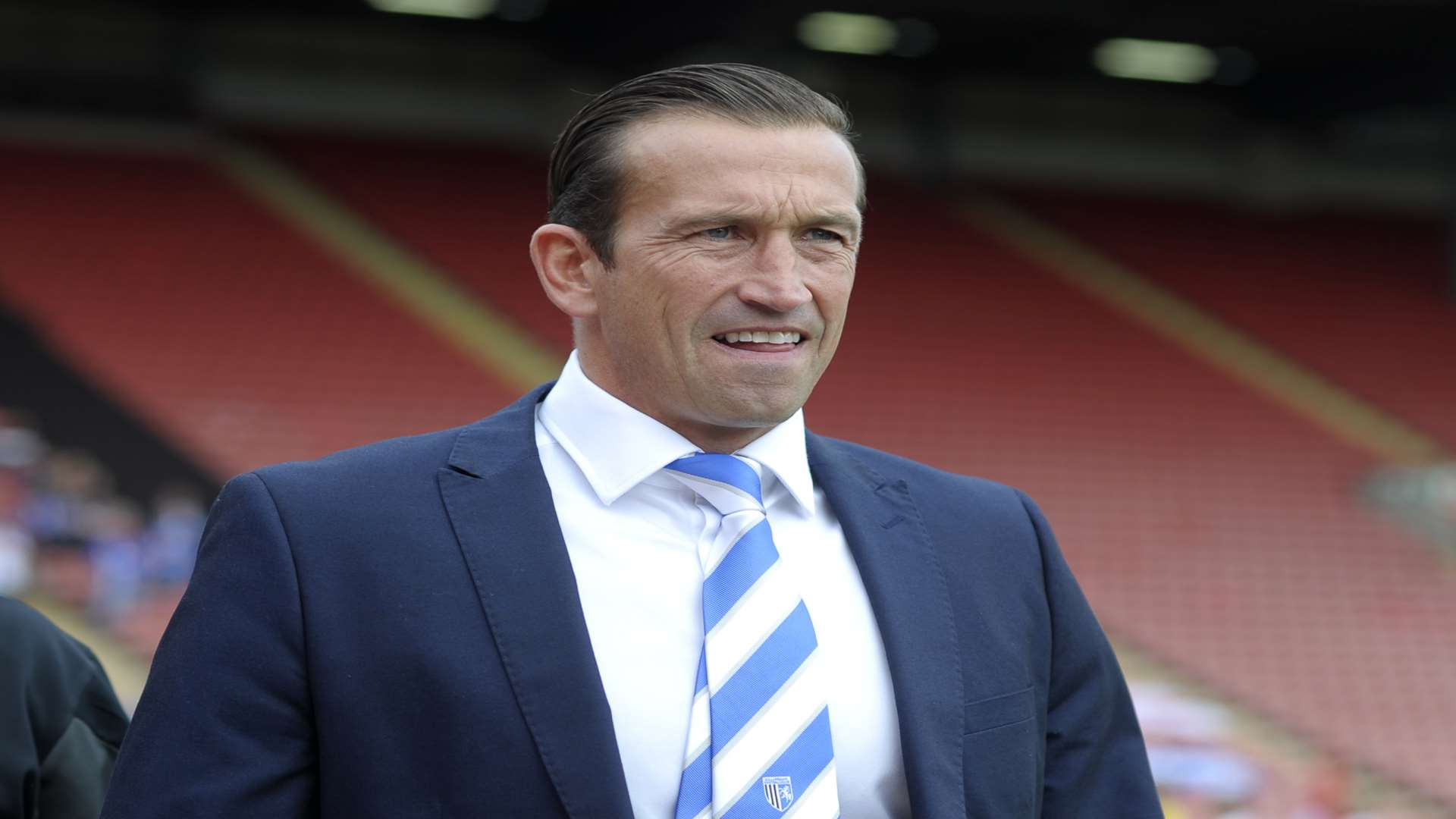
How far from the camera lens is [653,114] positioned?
5.21 ft

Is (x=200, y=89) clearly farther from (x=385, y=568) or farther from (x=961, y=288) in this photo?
(x=385, y=568)

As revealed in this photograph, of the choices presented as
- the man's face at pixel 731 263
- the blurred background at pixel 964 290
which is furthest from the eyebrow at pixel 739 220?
the blurred background at pixel 964 290

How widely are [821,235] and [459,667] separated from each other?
0.51 m

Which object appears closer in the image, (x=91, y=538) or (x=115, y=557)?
(x=115, y=557)

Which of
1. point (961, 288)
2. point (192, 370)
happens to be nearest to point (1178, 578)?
point (961, 288)

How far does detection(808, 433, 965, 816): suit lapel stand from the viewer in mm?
1527

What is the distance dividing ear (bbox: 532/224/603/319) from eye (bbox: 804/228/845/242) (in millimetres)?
219

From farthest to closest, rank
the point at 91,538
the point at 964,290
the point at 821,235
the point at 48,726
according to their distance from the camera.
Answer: the point at 964,290 < the point at 91,538 < the point at 48,726 < the point at 821,235

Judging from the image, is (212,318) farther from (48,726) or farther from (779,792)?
(779,792)

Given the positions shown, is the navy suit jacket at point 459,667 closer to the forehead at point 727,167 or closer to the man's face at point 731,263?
the man's face at point 731,263

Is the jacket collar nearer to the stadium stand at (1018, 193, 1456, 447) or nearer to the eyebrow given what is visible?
the eyebrow

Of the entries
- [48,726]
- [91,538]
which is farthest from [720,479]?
[91,538]

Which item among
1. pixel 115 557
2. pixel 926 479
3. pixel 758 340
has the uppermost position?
pixel 758 340

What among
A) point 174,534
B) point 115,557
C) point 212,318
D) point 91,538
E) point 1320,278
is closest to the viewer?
point 115,557
